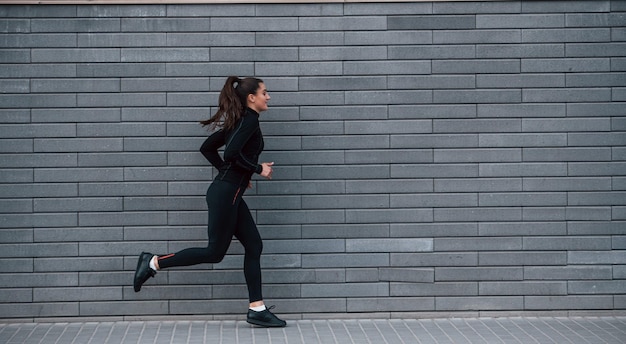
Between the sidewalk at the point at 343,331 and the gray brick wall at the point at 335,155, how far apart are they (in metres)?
0.14

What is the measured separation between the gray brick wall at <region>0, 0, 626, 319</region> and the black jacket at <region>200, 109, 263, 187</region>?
38 centimetres

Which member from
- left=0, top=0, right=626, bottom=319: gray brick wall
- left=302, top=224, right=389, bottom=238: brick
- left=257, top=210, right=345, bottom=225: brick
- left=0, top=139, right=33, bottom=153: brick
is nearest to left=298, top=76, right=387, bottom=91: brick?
left=0, top=0, right=626, bottom=319: gray brick wall

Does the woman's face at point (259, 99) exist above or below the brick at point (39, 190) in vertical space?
above

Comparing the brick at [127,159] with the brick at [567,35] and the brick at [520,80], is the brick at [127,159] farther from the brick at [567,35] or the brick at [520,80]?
the brick at [567,35]

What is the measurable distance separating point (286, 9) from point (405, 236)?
2.12m

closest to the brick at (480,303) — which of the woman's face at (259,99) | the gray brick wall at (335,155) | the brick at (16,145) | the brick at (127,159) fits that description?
the gray brick wall at (335,155)

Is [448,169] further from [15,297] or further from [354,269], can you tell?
[15,297]

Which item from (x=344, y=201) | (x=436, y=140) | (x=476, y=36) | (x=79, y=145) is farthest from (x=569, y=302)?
(x=79, y=145)

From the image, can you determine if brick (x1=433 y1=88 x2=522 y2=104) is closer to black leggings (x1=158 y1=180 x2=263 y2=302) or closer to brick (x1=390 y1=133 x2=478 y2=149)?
brick (x1=390 y1=133 x2=478 y2=149)

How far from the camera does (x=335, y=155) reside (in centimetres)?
819

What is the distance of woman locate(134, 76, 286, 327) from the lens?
763 centimetres

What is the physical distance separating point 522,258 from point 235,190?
249cm

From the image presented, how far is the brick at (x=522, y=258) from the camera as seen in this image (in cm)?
826

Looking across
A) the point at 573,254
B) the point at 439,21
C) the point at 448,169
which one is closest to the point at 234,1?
the point at 439,21
